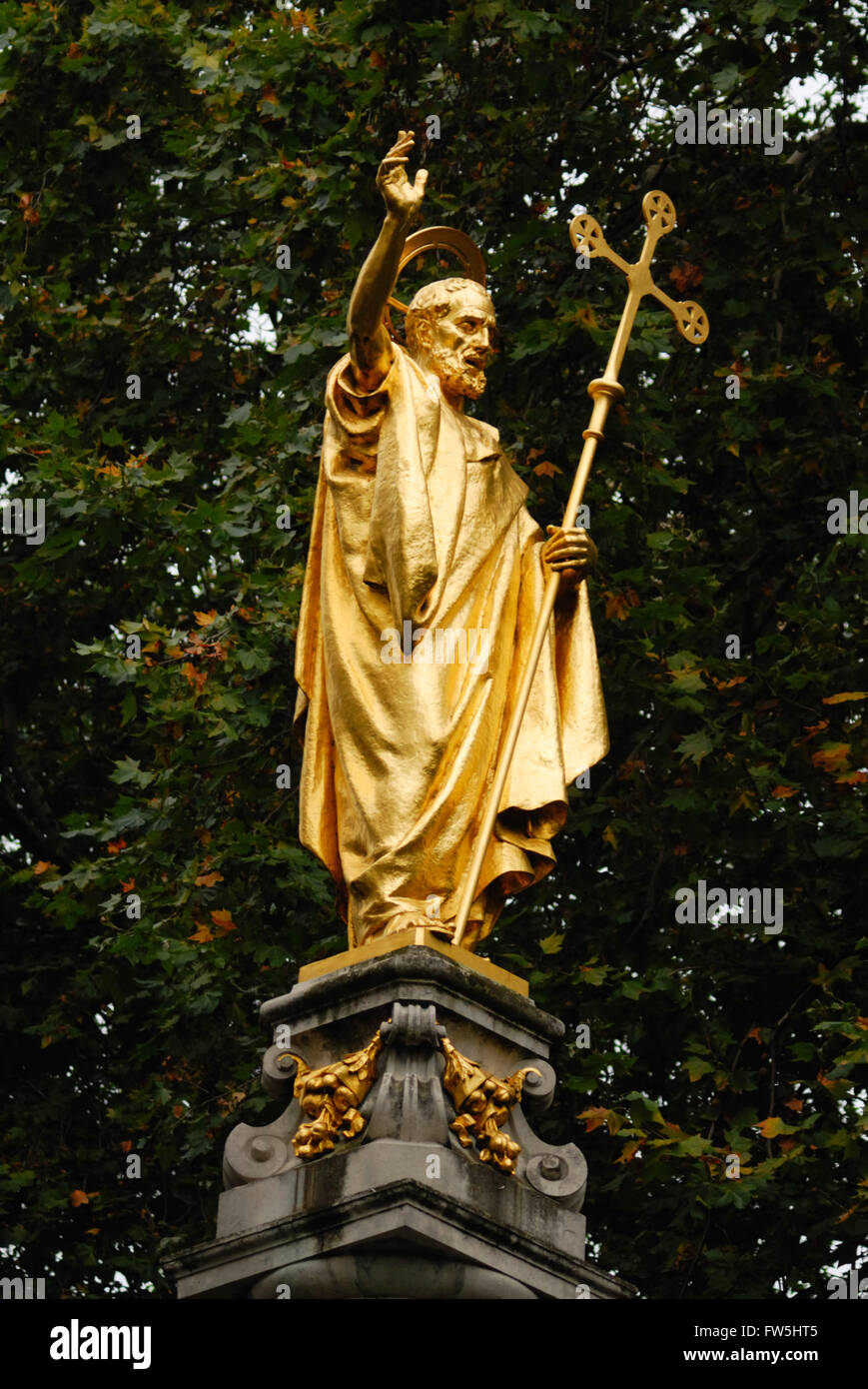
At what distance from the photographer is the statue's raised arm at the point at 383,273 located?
8359 millimetres

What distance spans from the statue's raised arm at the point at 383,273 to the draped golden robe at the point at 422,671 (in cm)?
8

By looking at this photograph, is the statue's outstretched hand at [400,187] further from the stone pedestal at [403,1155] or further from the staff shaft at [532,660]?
the stone pedestal at [403,1155]

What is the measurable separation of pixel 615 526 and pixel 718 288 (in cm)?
151

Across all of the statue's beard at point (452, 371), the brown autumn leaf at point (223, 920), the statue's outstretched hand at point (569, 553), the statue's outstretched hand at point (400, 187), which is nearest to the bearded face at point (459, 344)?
the statue's beard at point (452, 371)

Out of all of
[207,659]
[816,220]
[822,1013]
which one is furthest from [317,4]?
[822,1013]

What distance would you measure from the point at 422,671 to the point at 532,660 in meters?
0.41

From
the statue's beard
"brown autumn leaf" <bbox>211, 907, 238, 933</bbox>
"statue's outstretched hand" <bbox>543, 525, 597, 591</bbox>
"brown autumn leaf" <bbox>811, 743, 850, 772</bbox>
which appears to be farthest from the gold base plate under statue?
→ "brown autumn leaf" <bbox>811, 743, 850, 772</bbox>

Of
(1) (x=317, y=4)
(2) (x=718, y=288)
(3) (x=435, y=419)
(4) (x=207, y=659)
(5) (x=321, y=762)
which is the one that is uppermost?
(1) (x=317, y=4)

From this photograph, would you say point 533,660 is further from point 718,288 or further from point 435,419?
point 718,288

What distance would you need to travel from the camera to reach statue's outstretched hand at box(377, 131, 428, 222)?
27.3 ft

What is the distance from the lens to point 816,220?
46.0 feet

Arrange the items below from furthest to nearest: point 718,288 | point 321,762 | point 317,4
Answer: point 317,4
point 718,288
point 321,762

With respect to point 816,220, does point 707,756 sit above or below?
below

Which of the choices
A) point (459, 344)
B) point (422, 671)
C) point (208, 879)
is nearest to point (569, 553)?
point (422, 671)
